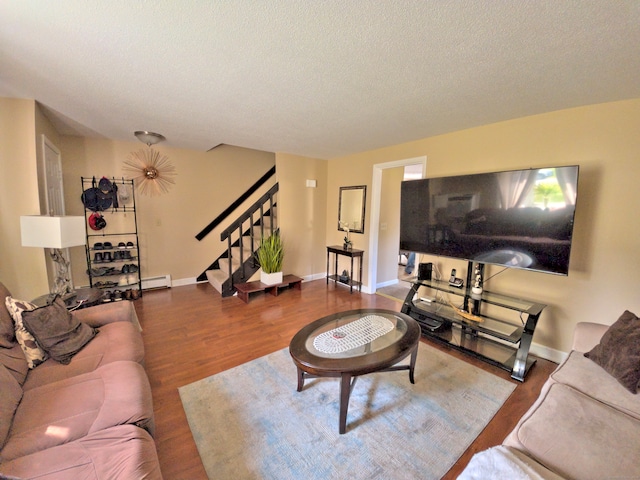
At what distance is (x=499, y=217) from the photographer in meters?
2.38

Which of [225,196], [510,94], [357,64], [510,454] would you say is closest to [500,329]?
[510,454]

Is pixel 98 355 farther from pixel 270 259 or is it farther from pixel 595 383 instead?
pixel 595 383

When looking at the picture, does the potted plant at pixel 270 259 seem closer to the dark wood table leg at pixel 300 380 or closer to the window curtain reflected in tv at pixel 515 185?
the dark wood table leg at pixel 300 380

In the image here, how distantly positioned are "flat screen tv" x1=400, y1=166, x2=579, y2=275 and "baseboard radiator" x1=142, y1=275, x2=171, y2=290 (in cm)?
410

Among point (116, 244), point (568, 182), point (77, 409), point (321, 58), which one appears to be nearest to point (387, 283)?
point (568, 182)

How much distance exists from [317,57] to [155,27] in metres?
0.89

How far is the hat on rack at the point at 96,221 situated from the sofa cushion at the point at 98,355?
2.58 m

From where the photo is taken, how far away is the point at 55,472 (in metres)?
0.92

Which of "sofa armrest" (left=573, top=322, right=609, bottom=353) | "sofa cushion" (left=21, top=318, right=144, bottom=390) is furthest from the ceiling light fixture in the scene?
"sofa armrest" (left=573, top=322, right=609, bottom=353)

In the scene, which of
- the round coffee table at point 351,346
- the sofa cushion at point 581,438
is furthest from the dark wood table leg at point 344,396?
the sofa cushion at point 581,438

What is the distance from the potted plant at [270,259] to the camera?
13.3 feet

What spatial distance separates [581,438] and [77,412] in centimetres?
233

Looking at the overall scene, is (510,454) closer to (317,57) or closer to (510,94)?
(317,57)

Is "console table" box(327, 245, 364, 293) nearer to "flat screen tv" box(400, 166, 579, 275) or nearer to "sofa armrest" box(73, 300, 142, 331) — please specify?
"flat screen tv" box(400, 166, 579, 275)
